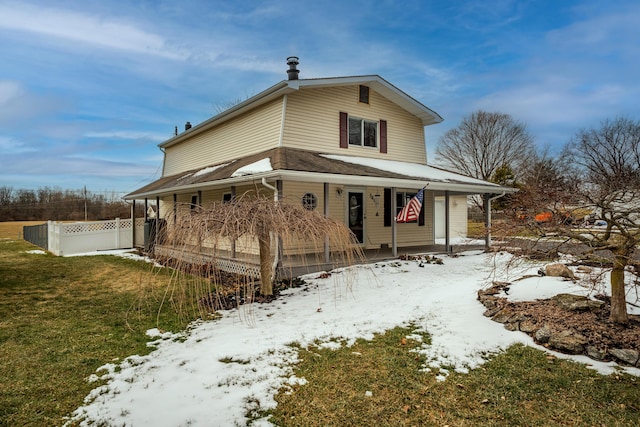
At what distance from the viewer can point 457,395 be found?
3355mm

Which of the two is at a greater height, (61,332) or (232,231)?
(232,231)

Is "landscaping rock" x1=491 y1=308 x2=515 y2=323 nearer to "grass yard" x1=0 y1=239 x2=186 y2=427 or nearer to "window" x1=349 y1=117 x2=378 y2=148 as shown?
"grass yard" x1=0 y1=239 x2=186 y2=427

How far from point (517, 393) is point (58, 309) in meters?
7.63

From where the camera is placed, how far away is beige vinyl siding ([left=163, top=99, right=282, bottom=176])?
37.4 feet

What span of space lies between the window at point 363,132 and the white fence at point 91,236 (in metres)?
12.4

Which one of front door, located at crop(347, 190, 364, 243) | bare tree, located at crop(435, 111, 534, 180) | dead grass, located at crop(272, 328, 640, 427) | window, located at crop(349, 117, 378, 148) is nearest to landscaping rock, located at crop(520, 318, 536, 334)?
dead grass, located at crop(272, 328, 640, 427)

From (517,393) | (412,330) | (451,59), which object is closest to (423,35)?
(451,59)

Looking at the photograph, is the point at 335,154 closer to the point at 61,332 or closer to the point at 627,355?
the point at 61,332

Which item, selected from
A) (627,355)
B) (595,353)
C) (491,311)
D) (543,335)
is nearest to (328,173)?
(491,311)

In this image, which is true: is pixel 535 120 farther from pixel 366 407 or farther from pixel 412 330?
pixel 366 407

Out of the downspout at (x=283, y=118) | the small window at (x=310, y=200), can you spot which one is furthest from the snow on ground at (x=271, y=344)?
the downspout at (x=283, y=118)

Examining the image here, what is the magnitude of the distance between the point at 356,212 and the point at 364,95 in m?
4.14

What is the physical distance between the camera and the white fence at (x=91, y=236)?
16391mm

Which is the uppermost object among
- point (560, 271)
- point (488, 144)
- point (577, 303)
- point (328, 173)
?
point (488, 144)
